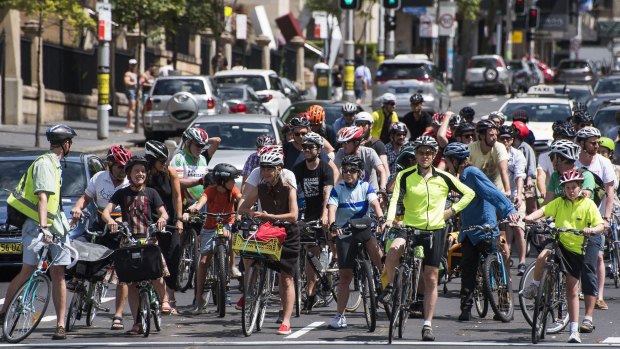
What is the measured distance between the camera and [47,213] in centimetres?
1163

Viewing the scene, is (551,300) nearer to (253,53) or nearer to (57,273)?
(57,273)

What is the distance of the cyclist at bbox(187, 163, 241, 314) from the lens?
43.4 feet

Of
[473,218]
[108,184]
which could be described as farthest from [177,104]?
[473,218]

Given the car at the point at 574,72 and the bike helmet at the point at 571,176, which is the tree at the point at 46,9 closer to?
the bike helmet at the point at 571,176

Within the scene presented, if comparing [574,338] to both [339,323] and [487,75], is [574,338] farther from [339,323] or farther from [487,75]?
[487,75]

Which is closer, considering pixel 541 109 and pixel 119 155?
pixel 119 155

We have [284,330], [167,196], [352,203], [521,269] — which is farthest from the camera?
[521,269]

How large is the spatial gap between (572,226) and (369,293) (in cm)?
188

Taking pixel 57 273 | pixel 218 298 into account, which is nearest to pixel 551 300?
pixel 218 298

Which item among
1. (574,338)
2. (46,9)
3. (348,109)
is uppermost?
(46,9)

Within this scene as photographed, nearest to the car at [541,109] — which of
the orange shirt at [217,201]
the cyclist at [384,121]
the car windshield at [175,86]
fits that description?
the cyclist at [384,121]

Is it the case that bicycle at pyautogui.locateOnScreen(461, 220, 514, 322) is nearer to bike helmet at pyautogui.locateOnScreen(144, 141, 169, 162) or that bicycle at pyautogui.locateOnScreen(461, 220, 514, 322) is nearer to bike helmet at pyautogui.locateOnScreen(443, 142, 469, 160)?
bike helmet at pyautogui.locateOnScreen(443, 142, 469, 160)

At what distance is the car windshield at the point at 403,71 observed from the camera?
39438 mm

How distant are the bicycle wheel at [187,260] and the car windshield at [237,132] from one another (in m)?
5.99
